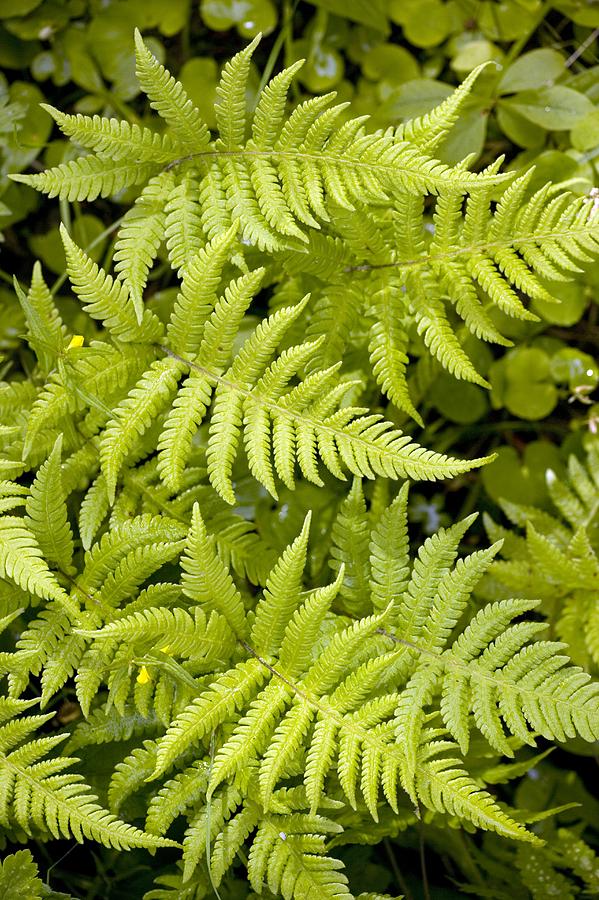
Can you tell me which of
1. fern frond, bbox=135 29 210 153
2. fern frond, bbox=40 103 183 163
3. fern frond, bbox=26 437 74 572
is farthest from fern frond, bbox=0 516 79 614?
fern frond, bbox=135 29 210 153

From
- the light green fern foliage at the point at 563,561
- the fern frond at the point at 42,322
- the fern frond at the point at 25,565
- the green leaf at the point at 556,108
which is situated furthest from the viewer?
the green leaf at the point at 556,108

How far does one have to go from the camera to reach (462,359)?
2.11m

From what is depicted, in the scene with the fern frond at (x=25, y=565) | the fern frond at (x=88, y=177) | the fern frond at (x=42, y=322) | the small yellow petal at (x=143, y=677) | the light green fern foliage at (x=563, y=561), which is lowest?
the light green fern foliage at (x=563, y=561)

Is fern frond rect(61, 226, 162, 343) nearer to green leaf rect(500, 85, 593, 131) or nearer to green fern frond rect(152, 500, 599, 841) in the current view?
green fern frond rect(152, 500, 599, 841)

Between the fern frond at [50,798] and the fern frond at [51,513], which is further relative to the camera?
the fern frond at [51,513]

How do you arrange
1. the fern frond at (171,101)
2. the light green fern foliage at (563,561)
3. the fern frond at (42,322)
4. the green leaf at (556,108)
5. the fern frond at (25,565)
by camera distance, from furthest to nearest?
the green leaf at (556,108)
the light green fern foliage at (563,561)
the fern frond at (42,322)
the fern frond at (171,101)
the fern frond at (25,565)

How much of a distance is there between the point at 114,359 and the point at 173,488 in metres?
0.41

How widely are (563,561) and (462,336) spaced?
843 millimetres

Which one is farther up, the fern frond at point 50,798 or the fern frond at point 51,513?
the fern frond at point 51,513

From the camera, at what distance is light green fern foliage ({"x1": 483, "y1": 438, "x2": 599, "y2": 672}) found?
2520mm

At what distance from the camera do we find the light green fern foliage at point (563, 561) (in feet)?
8.27

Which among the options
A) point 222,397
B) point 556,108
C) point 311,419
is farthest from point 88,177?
point 556,108

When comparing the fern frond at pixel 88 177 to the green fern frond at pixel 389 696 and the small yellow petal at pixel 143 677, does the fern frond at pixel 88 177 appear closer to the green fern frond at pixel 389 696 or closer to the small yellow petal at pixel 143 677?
Result: the green fern frond at pixel 389 696

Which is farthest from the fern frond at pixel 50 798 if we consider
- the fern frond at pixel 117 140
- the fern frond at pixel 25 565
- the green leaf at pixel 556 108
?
the green leaf at pixel 556 108
